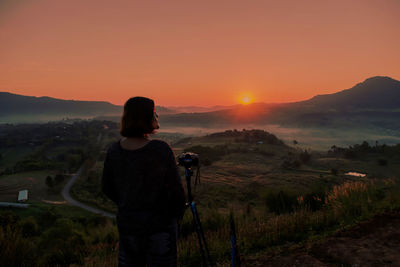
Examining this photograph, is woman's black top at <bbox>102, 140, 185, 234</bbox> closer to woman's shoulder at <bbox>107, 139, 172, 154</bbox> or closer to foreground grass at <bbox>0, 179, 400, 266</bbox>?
woman's shoulder at <bbox>107, 139, 172, 154</bbox>

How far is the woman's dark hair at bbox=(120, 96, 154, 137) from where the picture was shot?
247 cm

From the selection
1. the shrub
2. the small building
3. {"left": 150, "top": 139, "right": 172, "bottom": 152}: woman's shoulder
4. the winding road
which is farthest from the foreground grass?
the small building

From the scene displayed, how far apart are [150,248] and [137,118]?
52.4 inches

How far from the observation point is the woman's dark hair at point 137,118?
2.47m

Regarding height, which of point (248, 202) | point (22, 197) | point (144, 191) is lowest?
point (22, 197)

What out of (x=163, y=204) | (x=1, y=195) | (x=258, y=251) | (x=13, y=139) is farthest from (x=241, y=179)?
(x=13, y=139)

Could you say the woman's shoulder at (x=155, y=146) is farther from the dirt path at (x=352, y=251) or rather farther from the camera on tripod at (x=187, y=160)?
the dirt path at (x=352, y=251)

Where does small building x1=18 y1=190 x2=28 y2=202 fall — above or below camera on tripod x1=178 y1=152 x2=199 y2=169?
below

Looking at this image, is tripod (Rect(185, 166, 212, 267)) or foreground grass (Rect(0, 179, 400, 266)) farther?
foreground grass (Rect(0, 179, 400, 266))

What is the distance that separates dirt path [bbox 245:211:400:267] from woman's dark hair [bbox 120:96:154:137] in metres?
3.57

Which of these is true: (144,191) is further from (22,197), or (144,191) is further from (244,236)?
(22,197)

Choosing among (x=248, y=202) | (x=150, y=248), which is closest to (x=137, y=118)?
(x=150, y=248)

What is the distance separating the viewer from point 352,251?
4.64 m

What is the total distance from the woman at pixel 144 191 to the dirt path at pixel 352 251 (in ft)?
9.32
